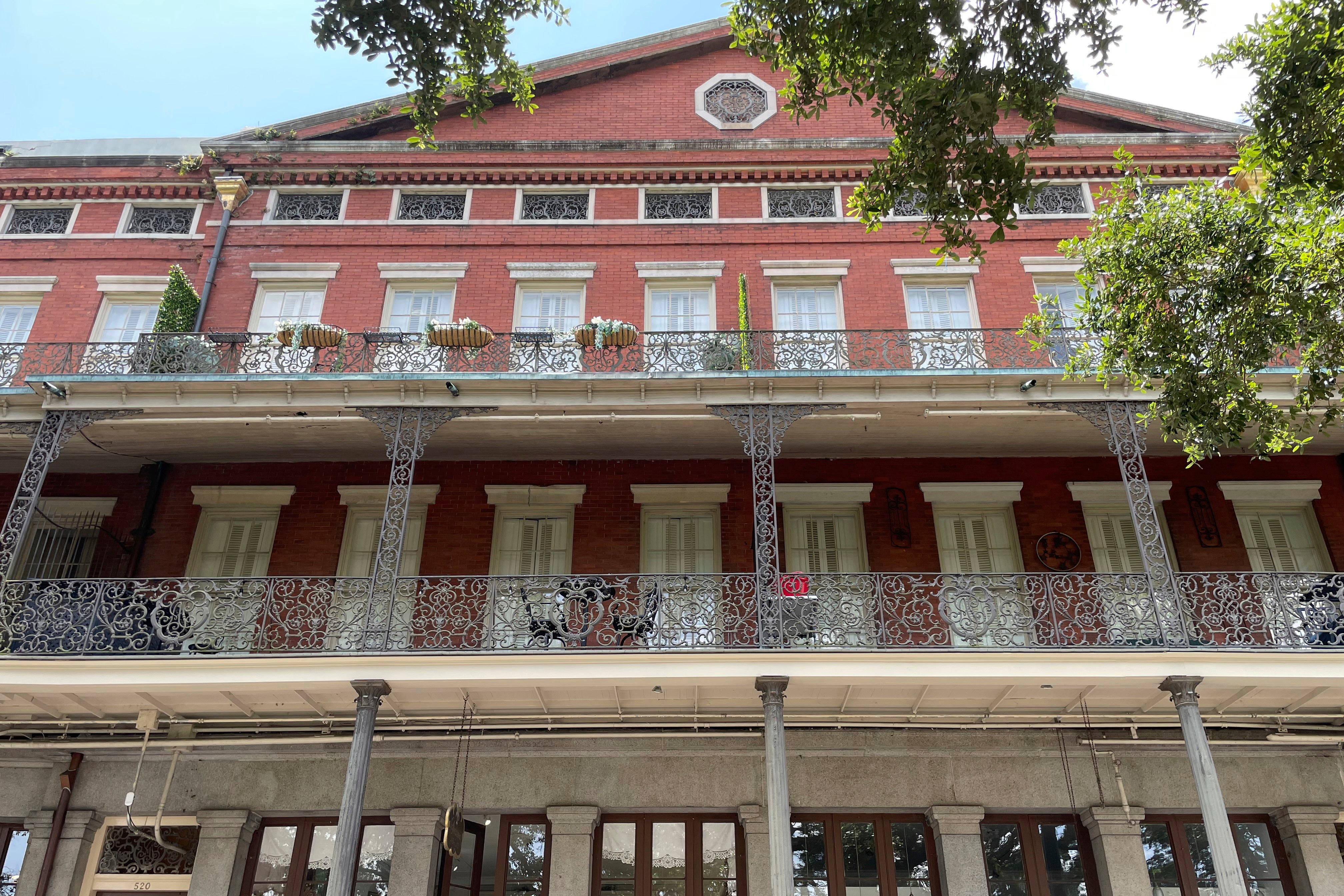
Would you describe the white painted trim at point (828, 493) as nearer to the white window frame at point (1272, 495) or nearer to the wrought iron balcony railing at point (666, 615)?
the wrought iron balcony railing at point (666, 615)

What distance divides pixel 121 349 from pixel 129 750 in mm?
5149

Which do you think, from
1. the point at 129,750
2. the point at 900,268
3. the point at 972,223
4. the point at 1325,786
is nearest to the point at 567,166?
the point at 900,268

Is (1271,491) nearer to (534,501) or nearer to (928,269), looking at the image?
(928,269)

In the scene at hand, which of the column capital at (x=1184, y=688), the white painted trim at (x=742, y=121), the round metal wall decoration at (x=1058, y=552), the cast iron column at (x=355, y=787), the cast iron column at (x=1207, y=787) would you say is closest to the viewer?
the cast iron column at (x=1207, y=787)

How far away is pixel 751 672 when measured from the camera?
953cm

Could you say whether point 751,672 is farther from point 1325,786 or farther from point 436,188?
point 436,188

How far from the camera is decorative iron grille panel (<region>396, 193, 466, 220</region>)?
15.2 m

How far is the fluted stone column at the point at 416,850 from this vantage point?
426 inches

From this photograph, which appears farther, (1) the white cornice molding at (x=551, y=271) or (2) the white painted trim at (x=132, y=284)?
(2) the white painted trim at (x=132, y=284)

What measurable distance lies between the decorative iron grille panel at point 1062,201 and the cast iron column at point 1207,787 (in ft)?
26.4

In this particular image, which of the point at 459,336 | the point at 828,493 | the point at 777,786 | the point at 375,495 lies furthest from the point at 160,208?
the point at 777,786

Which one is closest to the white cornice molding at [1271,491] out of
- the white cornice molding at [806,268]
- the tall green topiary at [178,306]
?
the white cornice molding at [806,268]

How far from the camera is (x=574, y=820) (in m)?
11.1

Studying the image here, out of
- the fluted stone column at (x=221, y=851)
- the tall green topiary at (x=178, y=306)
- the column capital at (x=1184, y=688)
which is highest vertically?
the tall green topiary at (x=178, y=306)
